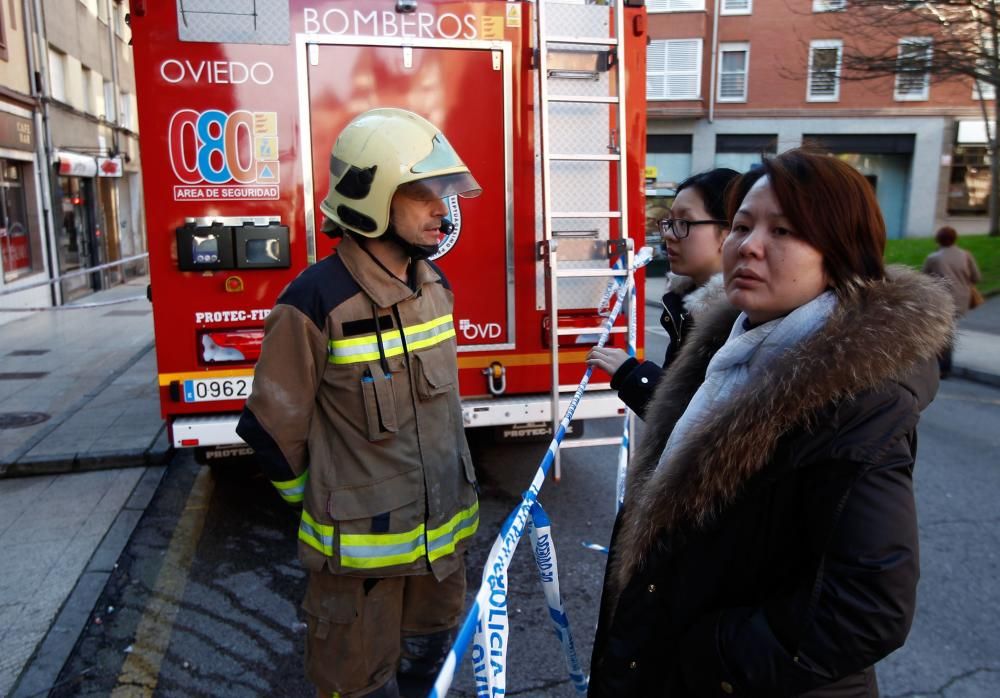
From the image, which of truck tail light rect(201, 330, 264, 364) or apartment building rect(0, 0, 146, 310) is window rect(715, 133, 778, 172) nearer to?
apartment building rect(0, 0, 146, 310)

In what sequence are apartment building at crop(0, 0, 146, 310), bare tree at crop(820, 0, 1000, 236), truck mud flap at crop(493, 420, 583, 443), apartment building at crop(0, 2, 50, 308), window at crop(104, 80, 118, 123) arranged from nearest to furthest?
truck mud flap at crop(493, 420, 583, 443) < bare tree at crop(820, 0, 1000, 236) < apartment building at crop(0, 2, 50, 308) < apartment building at crop(0, 0, 146, 310) < window at crop(104, 80, 118, 123)

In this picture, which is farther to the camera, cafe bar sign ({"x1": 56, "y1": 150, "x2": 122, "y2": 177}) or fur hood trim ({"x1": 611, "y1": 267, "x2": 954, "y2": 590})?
cafe bar sign ({"x1": 56, "y1": 150, "x2": 122, "y2": 177})

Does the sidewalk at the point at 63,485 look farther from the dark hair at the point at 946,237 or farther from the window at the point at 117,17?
the window at the point at 117,17

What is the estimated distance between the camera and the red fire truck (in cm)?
394

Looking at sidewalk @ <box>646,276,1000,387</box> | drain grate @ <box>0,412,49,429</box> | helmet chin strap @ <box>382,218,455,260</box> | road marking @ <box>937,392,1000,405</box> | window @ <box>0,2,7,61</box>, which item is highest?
window @ <box>0,2,7,61</box>

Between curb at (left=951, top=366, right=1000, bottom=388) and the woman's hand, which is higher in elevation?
the woman's hand

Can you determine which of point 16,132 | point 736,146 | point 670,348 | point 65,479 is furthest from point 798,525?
point 736,146

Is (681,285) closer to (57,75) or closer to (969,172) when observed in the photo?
(57,75)

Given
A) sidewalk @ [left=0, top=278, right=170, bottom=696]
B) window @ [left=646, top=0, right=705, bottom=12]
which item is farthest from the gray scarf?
window @ [left=646, top=0, right=705, bottom=12]

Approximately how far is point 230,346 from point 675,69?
96.4ft

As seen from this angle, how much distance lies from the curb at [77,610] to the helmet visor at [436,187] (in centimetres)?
246

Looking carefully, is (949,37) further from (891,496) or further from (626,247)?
(891,496)

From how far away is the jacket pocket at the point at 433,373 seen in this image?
7.86ft

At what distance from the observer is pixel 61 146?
17.7 m
